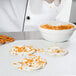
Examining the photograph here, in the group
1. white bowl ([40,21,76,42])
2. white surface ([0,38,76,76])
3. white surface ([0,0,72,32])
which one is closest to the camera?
white surface ([0,38,76,76])

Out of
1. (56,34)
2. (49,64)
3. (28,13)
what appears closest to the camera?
(49,64)

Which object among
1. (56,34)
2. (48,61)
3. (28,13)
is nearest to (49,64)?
(48,61)

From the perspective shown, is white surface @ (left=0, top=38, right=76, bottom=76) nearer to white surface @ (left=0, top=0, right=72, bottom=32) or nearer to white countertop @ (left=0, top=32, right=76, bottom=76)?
white countertop @ (left=0, top=32, right=76, bottom=76)

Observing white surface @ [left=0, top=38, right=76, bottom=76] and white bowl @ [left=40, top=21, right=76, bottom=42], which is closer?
white surface @ [left=0, top=38, right=76, bottom=76]

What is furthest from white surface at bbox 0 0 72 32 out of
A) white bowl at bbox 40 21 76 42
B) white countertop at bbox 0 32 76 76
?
white bowl at bbox 40 21 76 42

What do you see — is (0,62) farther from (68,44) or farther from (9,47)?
(68,44)

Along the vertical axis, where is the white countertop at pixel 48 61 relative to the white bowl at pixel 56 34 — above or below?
below

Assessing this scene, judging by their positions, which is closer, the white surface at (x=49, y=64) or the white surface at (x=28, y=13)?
the white surface at (x=49, y=64)

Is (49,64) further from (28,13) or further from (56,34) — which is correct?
(28,13)

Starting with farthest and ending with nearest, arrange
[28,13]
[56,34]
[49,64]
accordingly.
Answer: [28,13] < [56,34] < [49,64]

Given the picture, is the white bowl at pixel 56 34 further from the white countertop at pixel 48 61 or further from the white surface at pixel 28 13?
the white surface at pixel 28 13

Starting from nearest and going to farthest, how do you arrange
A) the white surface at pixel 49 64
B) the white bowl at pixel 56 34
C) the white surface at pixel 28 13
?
the white surface at pixel 49 64 → the white bowl at pixel 56 34 → the white surface at pixel 28 13

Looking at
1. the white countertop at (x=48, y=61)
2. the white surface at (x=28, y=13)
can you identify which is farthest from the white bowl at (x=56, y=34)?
the white surface at (x=28, y=13)

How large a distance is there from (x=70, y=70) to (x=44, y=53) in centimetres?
20
